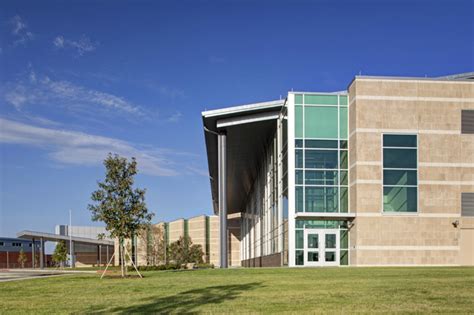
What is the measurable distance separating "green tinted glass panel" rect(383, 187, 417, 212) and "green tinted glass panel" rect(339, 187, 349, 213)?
2.41 meters

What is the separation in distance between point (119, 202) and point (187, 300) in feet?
48.1

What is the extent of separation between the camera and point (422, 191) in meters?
32.0

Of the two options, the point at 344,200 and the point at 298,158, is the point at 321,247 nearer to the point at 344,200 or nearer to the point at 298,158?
the point at 344,200

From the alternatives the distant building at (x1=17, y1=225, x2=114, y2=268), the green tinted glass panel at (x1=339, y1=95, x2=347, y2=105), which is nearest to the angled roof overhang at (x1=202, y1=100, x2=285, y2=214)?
the green tinted glass panel at (x1=339, y1=95, x2=347, y2=105)

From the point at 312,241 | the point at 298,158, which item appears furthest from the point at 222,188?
the point at 312,241

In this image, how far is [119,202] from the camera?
26.1m

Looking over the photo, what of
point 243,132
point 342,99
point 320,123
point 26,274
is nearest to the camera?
point 320,123

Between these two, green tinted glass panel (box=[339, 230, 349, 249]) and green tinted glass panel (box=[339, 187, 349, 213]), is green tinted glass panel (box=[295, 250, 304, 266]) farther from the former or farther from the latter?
green tinted glass panel (box=[339, 187, 349, 213])

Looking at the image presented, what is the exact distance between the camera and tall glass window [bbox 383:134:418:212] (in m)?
32.1

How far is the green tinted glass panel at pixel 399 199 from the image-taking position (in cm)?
3203

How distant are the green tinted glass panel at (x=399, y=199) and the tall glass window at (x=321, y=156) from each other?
8.45ft

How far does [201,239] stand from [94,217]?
78738 millimetres

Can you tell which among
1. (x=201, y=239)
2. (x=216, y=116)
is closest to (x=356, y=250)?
(x=216, y=116)

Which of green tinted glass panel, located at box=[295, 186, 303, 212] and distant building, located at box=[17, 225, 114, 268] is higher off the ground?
green tinted glass panel, located at box=[295, 186, 303, 212]
